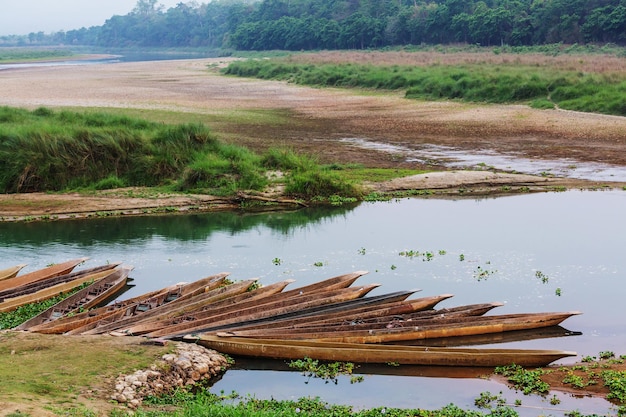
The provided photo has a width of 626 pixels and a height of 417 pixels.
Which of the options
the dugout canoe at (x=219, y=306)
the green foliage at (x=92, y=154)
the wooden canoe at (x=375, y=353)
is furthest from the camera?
the green foliage at (x=92, y=154)

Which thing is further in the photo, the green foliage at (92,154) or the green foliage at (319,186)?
the green foliage at (92,154)

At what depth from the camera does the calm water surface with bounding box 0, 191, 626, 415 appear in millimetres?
12883

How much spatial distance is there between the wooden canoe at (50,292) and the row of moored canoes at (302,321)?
36 millimetres

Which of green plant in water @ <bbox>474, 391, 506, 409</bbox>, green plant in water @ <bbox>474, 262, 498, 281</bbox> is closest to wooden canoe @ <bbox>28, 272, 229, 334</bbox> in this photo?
green plant in water @ <bbox>474, 262, 498, 281</bbox>

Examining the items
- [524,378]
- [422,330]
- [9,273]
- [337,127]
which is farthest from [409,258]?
[337,127]

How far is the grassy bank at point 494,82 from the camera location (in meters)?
42.9

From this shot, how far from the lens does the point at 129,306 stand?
50.5 ft

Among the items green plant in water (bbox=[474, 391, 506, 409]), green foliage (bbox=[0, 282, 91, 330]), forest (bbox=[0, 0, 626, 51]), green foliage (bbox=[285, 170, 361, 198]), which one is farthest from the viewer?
forest (bbox=[0, 0, 626, 51])

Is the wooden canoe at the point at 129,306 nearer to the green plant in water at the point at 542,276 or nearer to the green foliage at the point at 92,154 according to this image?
the green plant in water at the point at 542,276

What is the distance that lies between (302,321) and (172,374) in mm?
2647

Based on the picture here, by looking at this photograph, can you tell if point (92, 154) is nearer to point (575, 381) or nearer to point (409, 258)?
point (409, 258)

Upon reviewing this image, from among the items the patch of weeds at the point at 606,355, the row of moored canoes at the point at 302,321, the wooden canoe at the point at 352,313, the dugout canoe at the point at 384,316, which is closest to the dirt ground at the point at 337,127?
the patch of weeds at the point at 606,355

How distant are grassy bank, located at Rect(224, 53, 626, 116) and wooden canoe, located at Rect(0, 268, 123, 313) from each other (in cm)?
2899

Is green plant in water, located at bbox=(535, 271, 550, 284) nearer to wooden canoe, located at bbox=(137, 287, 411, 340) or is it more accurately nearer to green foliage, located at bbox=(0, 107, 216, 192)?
wooden canoe, located at bbox=(137, 287, 411, 340)
